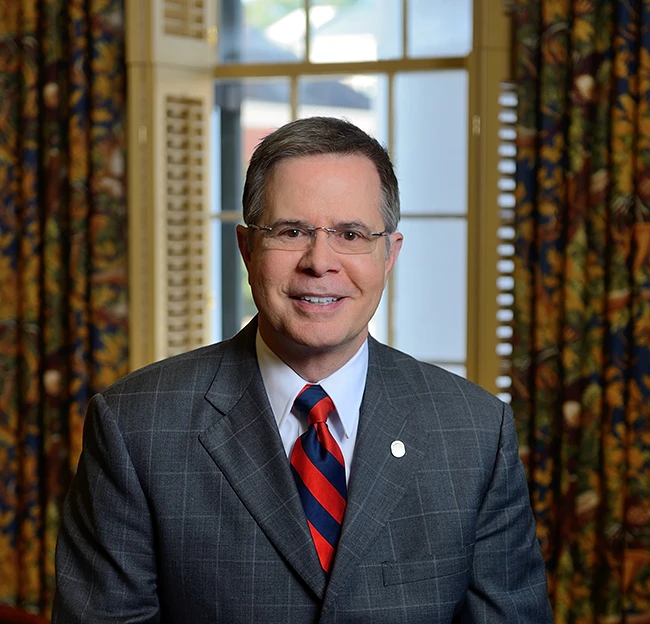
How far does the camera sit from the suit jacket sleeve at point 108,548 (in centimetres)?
151

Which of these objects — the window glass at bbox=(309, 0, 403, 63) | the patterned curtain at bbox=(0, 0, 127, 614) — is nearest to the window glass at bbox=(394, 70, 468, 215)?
the window glass at bbox=(309, 0, 403, 63)

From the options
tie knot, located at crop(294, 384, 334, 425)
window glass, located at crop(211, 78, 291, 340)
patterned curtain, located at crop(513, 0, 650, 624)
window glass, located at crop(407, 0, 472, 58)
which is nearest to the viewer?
tie knot, located at crop(294, 384, 334, 425)

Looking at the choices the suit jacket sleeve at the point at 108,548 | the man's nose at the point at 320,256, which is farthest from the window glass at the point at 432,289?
the suit jacket sleeve at the point at 108,548

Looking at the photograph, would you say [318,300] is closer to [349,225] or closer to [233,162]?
[349,225]

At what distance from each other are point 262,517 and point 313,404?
221 mm

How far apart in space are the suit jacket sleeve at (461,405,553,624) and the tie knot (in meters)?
0.33

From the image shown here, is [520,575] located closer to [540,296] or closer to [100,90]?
[540,296]

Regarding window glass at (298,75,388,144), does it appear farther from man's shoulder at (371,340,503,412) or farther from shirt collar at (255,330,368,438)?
shirt collar at (255,330,368,438)

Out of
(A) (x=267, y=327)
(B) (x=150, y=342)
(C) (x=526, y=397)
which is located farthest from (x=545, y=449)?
(A) (x=267, y=327)

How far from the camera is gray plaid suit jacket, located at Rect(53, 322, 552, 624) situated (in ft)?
4.98

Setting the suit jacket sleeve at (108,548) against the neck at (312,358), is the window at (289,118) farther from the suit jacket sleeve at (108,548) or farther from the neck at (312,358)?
the suit jacket sleeve at (108,548)

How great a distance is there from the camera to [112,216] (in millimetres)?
3434

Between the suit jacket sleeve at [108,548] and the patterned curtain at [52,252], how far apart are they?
194 centimetres

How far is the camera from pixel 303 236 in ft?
5.16
